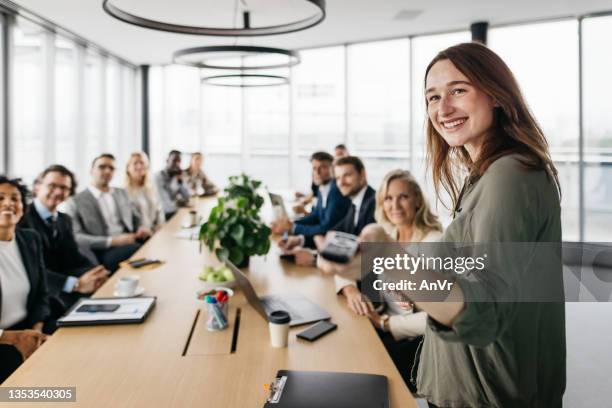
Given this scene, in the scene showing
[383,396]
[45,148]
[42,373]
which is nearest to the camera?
[383,396]

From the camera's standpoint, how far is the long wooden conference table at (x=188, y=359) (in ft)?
4.29

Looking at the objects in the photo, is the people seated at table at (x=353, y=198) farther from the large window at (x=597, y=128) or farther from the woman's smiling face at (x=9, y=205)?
the large window at (x=597, y=128)

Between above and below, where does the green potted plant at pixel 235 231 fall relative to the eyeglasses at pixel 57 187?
below

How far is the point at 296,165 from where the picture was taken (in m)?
8.38

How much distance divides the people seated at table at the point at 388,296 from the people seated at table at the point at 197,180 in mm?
4515

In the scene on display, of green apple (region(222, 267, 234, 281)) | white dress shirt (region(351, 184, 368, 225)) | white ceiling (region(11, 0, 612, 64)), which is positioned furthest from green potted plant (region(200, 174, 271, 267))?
white ceiling (region(11, 0, 612, 64))

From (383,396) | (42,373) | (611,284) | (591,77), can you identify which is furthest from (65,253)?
(591,77)

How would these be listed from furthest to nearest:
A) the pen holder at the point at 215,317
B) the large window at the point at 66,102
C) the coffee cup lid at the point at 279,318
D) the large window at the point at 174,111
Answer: the large window at the point at 174,111
the large window at the point at 66,102
the pen holder at the point at 215,317
the coffee cup lid at the point at 279,318

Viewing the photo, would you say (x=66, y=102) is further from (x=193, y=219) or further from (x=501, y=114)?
(x=501, y=114)

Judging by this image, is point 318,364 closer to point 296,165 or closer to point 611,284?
point 611,284

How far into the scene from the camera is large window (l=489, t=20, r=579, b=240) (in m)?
4.79

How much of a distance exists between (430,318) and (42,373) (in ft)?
3.89

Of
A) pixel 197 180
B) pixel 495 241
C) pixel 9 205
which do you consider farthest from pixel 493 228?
pixel 197 180

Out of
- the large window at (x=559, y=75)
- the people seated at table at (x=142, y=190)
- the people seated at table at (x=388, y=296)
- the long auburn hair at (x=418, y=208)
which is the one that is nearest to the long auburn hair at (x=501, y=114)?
the people seated at table at (x=388, y=296)
